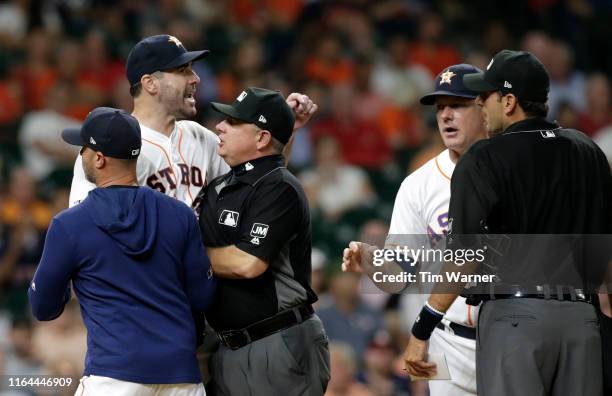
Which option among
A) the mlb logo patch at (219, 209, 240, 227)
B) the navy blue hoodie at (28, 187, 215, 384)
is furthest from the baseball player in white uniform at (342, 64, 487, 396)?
the navy blue hoodie at (28, 187, 215, 384)

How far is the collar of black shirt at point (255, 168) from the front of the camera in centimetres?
442

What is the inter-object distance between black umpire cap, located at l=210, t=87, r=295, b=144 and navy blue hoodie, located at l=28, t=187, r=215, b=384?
68cm

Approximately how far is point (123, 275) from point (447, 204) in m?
1.75

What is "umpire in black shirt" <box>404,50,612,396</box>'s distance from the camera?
3918 mm

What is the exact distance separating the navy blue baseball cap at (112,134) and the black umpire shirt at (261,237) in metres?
0.56

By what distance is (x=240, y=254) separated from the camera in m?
4.23

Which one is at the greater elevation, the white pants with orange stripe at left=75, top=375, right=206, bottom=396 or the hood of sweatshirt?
the hood of sweatshirt

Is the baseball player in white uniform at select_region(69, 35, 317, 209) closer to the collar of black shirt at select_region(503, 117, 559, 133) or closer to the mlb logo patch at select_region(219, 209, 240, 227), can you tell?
the mlb logo patch at select_region(219, 209, 240, 227)

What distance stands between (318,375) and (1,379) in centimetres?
312

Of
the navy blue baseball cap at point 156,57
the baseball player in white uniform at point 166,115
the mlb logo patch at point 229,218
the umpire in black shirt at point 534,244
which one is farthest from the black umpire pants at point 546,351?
the navy blue baseball cap at point 156,57

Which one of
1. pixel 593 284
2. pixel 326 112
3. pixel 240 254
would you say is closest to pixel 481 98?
pixel 593 284

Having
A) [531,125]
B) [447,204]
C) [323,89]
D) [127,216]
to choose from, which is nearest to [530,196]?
[531,125]

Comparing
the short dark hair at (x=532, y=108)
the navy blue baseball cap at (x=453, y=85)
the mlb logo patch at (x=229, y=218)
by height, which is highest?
the navy blue baseball cap at (x=453, y=85)

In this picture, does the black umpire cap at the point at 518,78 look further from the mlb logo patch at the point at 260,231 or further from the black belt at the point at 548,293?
the mlb logo patch at the point at 260,231
